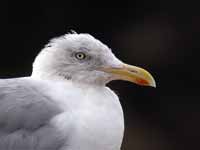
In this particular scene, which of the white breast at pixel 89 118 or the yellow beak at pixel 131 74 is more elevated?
the yellow beak at pixel 131 74

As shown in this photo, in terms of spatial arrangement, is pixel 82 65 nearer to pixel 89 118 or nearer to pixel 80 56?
pixel 80 56

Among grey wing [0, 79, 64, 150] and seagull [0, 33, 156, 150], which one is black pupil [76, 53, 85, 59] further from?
grey wing [0, 79, 64, 150]

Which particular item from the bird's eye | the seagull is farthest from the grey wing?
the bird's eye

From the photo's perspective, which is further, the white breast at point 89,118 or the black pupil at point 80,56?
the black pupil at point 80,56

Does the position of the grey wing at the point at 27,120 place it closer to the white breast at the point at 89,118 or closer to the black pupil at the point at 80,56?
the white breast at the point at 89,118

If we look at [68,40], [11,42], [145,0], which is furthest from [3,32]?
[68,40]

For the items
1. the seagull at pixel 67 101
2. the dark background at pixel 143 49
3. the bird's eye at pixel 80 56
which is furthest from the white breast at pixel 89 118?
the dark background at pixel 143 49

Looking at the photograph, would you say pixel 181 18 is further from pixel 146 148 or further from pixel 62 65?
pixel 62 65
